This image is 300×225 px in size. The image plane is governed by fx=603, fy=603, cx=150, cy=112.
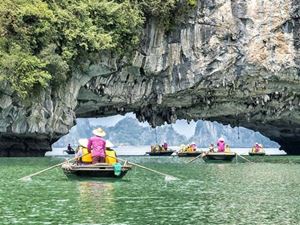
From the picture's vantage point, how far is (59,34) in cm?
2705

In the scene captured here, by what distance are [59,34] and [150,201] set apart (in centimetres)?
1560

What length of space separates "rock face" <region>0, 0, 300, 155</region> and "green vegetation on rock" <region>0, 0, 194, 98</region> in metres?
1.20

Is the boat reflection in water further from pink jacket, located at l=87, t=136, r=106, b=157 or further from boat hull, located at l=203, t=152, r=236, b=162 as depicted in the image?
boat hull, located at l=203, t=152, r=236, b=162

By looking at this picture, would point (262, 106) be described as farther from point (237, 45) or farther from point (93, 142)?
point (93, 142)

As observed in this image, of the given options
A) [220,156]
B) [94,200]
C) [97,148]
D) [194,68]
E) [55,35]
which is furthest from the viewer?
[194,68]

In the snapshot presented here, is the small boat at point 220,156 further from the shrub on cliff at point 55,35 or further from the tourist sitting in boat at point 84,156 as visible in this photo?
the tourist sitting in boat at point 84,156

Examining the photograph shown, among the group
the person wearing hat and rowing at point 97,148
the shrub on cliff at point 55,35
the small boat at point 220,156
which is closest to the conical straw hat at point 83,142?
the person wearing hat and rowing at point 97,148

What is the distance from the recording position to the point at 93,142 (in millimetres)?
18094

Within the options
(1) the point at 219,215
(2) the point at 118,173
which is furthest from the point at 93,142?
(1) the point at 219,215

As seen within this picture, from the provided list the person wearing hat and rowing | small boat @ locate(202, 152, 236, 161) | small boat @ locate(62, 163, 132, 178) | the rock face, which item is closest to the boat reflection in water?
small boat @ locate(62, 163, 132, 178)

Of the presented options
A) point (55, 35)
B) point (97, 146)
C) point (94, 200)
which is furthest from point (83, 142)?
point (55, 35)

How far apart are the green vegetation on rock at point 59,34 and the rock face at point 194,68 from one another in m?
1.20

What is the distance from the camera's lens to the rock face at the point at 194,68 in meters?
29.3

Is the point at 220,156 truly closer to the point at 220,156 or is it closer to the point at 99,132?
the point at 220,156
